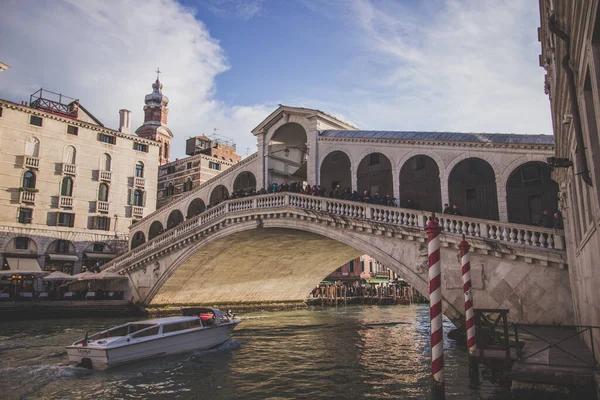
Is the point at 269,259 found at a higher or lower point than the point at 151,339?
higher

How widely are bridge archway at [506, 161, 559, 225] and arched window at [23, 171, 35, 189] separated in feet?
87.5

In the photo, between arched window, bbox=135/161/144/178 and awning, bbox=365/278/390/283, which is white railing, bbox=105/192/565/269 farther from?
awning, bbox=365/278/390/283

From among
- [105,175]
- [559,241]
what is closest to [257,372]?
[559,241]

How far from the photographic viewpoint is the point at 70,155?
30016 mm

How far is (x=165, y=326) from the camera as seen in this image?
12.8 meters

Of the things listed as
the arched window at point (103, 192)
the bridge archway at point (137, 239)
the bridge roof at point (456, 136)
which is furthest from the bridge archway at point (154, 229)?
the bridge roof at point (456, 136)

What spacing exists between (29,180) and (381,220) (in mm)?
23189

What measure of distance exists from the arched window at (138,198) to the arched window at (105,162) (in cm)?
266

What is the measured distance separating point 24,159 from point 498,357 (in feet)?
93.9

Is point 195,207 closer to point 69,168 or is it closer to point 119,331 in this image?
point 69,168

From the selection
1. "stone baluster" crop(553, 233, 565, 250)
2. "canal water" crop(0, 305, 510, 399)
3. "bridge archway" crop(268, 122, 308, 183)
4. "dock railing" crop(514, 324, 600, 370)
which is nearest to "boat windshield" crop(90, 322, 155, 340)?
"canal water" crop(0, 305, 510, 399)

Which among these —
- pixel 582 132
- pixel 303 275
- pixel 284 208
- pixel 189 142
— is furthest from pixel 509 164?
pixel 189 142

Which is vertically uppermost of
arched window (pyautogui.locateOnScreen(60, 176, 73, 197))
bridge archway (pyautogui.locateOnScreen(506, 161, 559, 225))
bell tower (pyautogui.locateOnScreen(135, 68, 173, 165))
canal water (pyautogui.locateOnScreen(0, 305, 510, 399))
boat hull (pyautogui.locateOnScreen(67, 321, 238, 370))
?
bell tower (pyautogui.locateOnScreen(135, 68, 173, 165))

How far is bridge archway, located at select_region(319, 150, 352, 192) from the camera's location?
20109 millimetres
